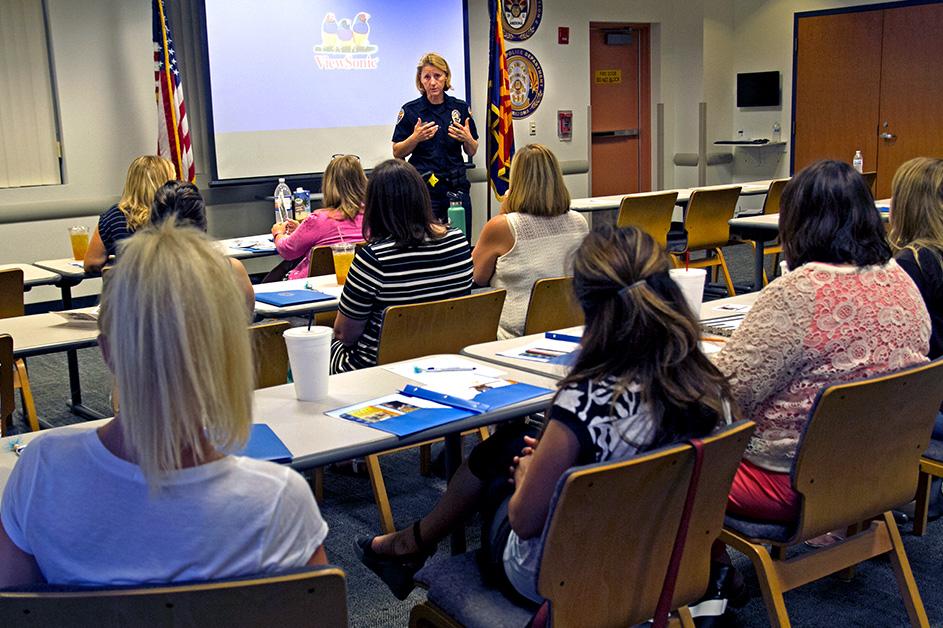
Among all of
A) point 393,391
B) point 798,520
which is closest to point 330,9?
point 393,391

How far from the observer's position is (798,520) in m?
2.11

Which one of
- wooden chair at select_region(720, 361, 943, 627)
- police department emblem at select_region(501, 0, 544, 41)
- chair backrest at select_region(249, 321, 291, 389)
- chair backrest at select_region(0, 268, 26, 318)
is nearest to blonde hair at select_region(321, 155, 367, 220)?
chair backrest at select_region(0, 268, 26, 318)

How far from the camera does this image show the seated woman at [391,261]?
3170 millimetres

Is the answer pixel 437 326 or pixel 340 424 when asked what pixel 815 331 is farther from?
pixel 437 326

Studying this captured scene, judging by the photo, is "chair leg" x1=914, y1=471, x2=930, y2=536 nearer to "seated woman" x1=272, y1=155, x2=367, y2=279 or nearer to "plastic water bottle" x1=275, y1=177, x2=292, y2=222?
"seated woman" x1=272, y1=155, x2=367, y2=279

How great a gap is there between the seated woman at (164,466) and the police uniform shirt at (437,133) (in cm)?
542

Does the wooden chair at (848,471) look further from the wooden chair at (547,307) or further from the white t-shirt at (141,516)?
the wooden chair at (547,307)

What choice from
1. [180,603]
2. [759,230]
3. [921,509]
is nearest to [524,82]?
[759,230]

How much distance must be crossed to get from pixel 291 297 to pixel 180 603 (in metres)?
2.53

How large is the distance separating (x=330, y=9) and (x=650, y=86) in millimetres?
4104

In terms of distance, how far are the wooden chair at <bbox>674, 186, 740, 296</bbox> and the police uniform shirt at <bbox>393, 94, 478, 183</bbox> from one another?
159cm

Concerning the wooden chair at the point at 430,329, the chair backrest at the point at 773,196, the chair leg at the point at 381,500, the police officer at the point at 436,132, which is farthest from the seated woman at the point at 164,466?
the chair backrest at the point at 773,196

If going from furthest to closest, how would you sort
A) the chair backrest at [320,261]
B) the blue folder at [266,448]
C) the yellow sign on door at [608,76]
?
the yellow sign on door at [608,76] → the chair backrest at [320,261] → the blue folder at [266,448]

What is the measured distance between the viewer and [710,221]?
21.4 ft
